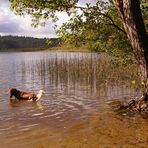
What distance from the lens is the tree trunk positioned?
14.4 m

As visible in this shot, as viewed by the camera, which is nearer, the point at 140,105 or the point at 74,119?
the point at 74,119

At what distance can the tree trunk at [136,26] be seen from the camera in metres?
14.4

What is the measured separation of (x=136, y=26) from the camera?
1455 centimetres

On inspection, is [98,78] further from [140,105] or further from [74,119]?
[74,119]

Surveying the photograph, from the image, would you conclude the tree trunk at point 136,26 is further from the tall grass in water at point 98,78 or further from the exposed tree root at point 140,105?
the tall grass in water at point 98,78

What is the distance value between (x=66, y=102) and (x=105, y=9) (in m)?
6.31

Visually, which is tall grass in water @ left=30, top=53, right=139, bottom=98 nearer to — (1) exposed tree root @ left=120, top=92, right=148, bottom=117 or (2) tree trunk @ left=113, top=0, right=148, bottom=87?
(1) exposed tree root @ left=120, top=92, right=148, bottom=117

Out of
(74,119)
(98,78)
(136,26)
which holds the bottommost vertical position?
(74,119)

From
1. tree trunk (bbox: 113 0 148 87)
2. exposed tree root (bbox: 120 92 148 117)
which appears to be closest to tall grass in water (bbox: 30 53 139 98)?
exposed tree root (bbox: 120 92 148 117)

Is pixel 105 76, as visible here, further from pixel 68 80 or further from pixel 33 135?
pixel 33 135

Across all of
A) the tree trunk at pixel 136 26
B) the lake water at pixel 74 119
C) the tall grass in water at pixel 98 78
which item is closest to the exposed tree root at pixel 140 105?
the lake water at pixel 74 119

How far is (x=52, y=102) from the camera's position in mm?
21562

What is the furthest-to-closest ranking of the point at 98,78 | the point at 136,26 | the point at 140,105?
the point at 98,78
the point at 140,105
the point at 136,26

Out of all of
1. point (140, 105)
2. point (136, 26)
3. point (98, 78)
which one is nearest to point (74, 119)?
point (140, 105)
